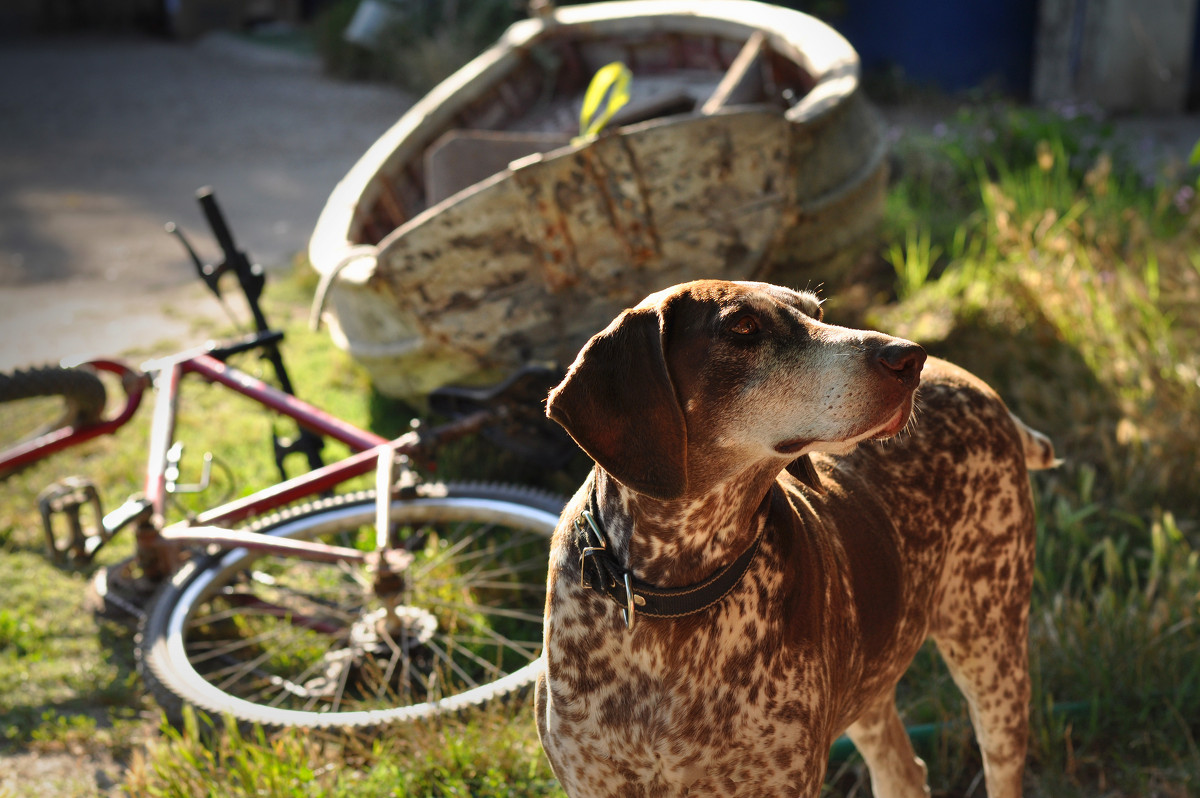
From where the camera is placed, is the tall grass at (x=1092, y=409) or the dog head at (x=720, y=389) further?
the tall grass at (x=1092, y=409)

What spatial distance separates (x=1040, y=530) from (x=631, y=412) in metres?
2.40

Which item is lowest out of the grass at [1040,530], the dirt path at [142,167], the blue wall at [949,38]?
the dirt path at [142,167]

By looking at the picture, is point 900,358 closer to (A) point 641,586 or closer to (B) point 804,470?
(B) point 804,470

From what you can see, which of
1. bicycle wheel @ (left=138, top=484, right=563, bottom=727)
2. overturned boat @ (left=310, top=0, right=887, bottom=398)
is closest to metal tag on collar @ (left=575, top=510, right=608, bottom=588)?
bicycle wheel @ (left=138, top=484, right=563, bottom=727)

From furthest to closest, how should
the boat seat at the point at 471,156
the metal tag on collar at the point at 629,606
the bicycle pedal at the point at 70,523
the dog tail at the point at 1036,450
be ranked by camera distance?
the boat seat at the point at 471,156
the bicycle pedal at the point at 70,523
the dog tail at the point at 1036,450
the metal tag on collar at the point at 629,606

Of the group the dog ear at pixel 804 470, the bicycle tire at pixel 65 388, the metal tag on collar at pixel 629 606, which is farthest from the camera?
the bicycle tire at pixel 65 388

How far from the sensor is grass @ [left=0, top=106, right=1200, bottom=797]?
2.77m

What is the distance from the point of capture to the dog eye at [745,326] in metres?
1.64

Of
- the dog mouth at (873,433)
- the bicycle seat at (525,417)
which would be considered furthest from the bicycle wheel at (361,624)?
the dog mouth at (873,433)

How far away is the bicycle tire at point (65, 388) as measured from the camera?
12.0 feet

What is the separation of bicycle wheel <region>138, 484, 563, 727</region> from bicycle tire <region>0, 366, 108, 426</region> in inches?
35.6

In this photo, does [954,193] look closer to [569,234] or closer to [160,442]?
[569,234]

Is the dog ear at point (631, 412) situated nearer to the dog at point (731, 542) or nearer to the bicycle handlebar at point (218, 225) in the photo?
the dog at point (731, 542)

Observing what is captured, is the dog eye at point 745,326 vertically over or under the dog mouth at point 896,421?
over
